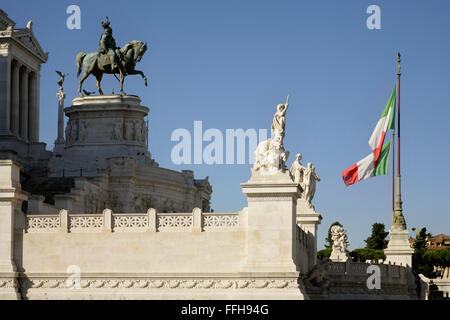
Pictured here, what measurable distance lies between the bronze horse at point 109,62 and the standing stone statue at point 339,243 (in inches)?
887

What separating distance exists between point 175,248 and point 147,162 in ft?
91.8

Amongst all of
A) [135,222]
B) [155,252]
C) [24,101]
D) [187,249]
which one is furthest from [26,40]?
[187,249]

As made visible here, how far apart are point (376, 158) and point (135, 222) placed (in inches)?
575

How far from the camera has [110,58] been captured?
231 ft

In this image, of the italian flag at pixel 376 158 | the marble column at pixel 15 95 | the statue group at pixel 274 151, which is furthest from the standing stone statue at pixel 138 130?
the statue group at pixel 274 151

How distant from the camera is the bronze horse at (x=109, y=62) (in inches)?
2781

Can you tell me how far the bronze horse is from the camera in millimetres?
70625

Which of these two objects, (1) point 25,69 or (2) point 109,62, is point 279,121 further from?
(1) point 25,69

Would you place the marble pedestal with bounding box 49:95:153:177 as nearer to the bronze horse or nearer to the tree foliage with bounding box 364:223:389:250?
the bronze horse

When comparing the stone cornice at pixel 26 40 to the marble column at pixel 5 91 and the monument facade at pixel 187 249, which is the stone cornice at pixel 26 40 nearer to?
the marble column at pixel 5 91

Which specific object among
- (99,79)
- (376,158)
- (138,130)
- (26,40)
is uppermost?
(26,40)

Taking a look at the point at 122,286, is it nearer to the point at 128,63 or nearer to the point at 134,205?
the point at 134,205
